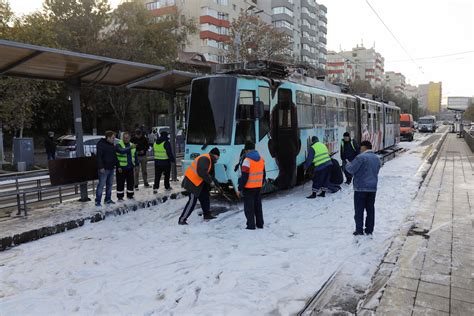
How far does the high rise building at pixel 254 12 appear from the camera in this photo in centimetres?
5447

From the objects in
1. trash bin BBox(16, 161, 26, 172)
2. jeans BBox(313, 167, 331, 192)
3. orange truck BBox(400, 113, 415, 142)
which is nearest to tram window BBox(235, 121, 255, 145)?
jeans BBox(313, 167, 331, 192)

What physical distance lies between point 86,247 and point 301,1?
85513mm

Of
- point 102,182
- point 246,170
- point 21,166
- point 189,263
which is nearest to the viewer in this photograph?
point 189,263

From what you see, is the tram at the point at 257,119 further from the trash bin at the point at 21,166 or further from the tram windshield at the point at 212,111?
the trash bin at the point at 21,166

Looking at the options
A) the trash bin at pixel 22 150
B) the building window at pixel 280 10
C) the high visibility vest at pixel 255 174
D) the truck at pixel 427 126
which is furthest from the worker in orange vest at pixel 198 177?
the building window at pixel 280 10

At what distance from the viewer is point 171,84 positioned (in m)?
11.7

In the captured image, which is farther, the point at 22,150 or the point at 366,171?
the point at 22,150

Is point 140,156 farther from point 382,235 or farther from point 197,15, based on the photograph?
point 197,15

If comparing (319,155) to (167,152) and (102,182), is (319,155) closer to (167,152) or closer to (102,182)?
(167,152)

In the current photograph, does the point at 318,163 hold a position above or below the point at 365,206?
above

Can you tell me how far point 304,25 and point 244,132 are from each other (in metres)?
80.6

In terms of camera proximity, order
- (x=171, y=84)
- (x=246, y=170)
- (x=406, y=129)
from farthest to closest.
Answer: (x=406, y=129)
(x=171, y=84)
(x=246, y=170)

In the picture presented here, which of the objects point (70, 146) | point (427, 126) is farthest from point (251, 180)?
point (427, 126)

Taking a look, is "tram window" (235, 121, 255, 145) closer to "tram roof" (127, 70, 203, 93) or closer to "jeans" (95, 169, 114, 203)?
"tram roof" (127, 70, 203, 93)
